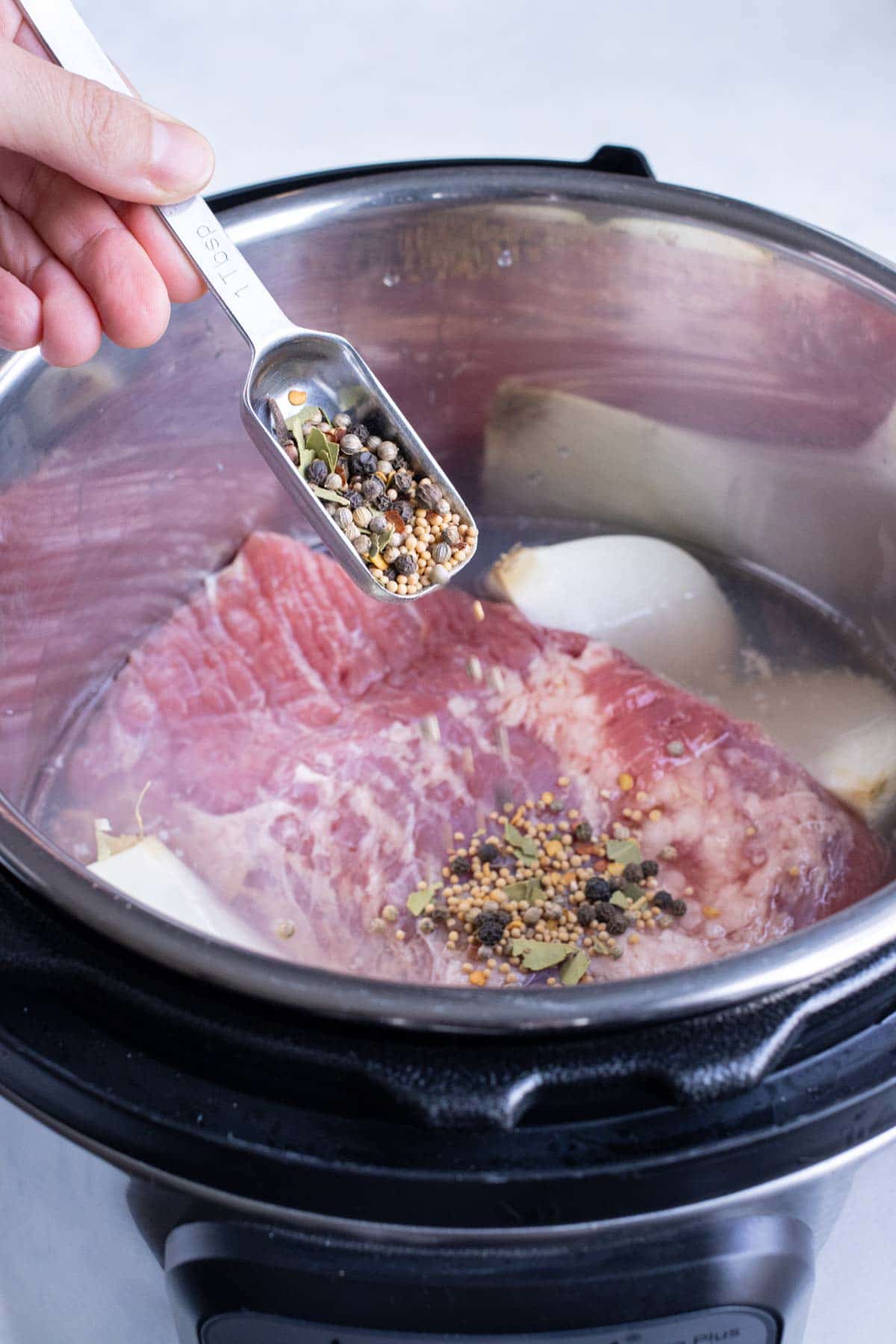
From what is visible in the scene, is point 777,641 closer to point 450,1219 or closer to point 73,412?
point 73,412

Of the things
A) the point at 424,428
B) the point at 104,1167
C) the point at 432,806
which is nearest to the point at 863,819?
the point at 432,806

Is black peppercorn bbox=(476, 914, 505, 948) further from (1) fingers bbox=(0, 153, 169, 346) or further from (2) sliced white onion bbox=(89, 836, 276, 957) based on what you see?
(1) fingers bbox=(0, 153, 169, 346)

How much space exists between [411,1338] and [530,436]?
48.6 inches

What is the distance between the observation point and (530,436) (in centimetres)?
172

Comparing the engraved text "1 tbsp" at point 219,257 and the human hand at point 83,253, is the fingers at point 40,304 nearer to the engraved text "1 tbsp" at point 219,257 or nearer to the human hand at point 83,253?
the human hand at point 83,253

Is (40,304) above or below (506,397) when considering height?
above

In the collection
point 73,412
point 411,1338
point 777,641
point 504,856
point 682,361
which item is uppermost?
point 73,412

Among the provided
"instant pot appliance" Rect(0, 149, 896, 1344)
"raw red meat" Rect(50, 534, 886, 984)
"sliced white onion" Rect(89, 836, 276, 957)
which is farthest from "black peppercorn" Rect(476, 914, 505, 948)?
"instant pot appliance" Rect(0, 149, 896, 1344)

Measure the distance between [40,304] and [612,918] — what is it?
0.86 metres

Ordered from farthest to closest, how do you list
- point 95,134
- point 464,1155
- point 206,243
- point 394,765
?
point 394,765
point 206,243
point 95,134
point 464,1155

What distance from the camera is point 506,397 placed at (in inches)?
66.1

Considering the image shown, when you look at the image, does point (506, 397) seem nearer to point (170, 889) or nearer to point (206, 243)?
point (206, 243)

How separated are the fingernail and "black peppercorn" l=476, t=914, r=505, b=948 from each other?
0.74m

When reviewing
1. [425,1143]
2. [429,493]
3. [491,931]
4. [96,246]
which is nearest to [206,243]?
[96,246]
